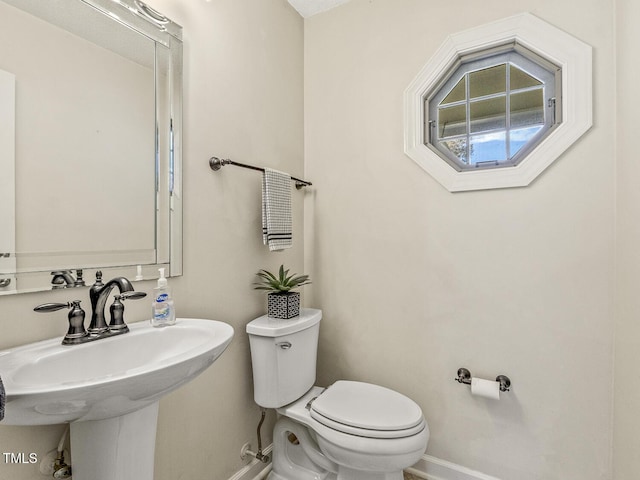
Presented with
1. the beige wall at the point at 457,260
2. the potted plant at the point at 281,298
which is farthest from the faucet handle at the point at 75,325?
the beige wall at the point at 457,260

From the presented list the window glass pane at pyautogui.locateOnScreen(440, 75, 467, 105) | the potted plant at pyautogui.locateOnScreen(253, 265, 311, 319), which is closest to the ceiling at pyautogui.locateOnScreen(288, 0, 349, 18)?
the window glass pane at pyautogui.locateOnScreen(440, 75, 467, 105)

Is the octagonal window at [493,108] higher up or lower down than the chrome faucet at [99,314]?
higher up

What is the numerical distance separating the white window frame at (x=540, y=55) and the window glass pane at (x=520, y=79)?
0.09 m

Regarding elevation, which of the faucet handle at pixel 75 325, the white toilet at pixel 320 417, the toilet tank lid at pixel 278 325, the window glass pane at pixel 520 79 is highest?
the window glass pane at pixel 520 79

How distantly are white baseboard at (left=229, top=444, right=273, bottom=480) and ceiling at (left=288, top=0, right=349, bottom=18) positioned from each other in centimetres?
248

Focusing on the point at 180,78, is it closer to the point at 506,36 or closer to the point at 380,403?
the point at 506,36

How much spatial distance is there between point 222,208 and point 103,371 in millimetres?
776

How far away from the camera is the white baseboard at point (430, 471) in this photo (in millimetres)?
1564

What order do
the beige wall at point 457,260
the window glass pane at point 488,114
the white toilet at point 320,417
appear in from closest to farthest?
the white toilet at point 320,417 < the beige wall at point 457,260 < the window glass pane at point 488,114

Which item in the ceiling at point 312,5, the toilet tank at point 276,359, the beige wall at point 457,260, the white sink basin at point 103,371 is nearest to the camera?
the white sink basin at point 103,371

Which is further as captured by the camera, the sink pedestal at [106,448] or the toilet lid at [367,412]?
the toilet lid at [367,412]

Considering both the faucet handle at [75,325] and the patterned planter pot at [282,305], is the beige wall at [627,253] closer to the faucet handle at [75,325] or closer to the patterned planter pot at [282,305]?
the patterned planter pot at [282,305]

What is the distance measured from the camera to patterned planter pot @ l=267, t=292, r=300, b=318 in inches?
62.1

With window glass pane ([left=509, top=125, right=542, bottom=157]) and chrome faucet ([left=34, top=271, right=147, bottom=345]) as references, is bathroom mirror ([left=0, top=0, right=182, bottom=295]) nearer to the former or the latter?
chrome faucet ([left=34, top=271, right=147, bottom=345])
